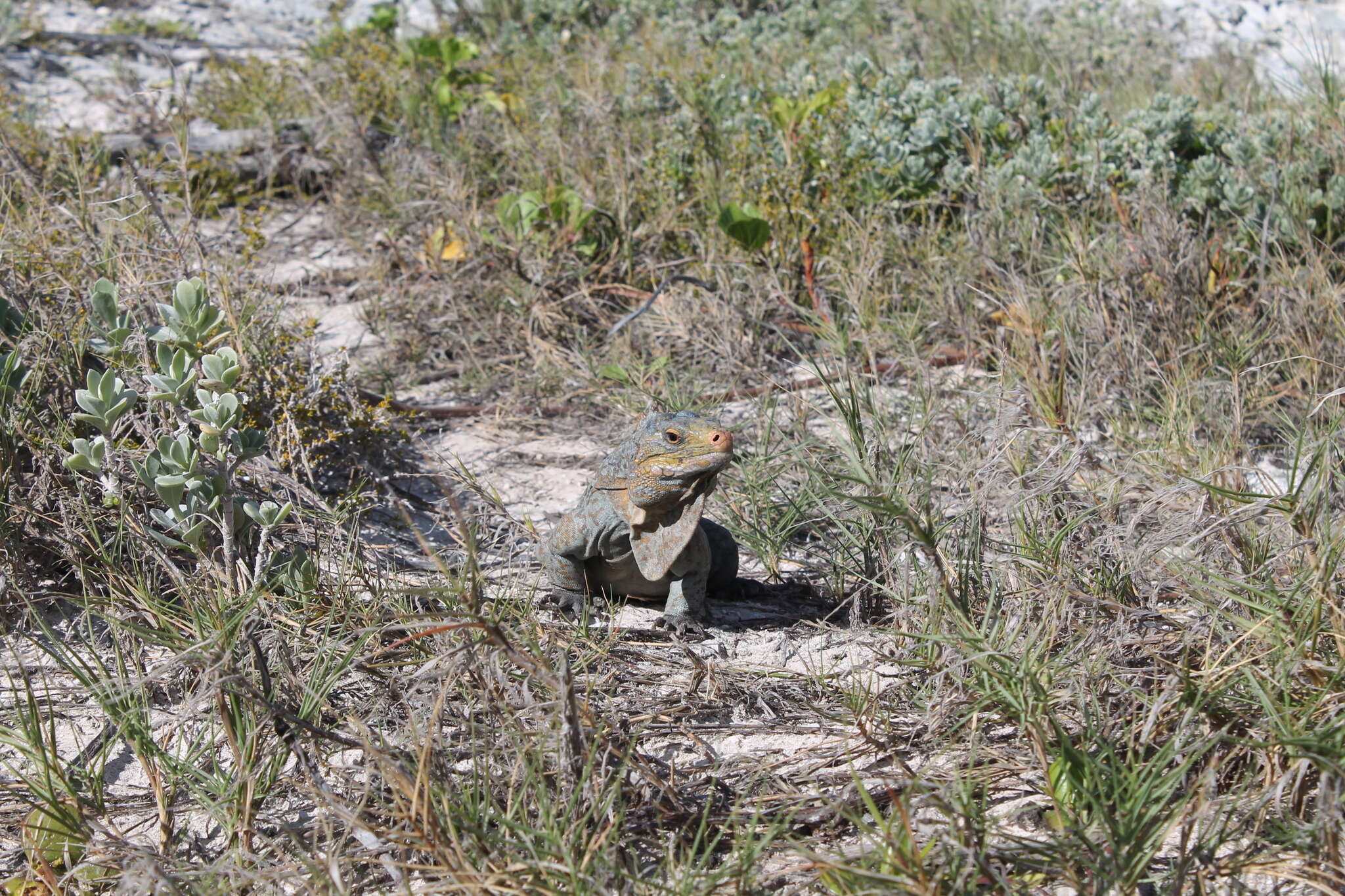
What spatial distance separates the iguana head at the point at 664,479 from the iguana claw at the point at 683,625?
15 centimetres

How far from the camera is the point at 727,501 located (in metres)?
3.57

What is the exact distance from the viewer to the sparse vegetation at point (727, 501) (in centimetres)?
221

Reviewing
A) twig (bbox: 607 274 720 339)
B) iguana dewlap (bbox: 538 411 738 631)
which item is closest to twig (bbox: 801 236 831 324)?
twig (bbox: 607 274 720 339)

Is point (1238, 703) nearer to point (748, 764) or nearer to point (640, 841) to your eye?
point (748, 764)

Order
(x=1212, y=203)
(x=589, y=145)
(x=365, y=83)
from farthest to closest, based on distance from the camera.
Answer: (x=365, y=83) → (x=589, y=145) → (x=1212, y=203)

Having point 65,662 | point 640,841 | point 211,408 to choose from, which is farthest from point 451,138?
point 640,841

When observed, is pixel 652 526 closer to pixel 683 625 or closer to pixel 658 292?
pixel 683 625

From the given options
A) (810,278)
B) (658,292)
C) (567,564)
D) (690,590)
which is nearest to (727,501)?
(690,590)

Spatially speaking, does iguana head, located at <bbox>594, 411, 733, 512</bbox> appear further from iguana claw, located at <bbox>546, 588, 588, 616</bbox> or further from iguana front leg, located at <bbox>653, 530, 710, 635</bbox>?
iguana claw, located at <bbox>546, 588, 588, 616</bbox>

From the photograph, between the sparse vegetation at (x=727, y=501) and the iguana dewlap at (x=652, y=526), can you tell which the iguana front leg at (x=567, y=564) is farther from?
the sparse vegetation at (x=727, y=501)

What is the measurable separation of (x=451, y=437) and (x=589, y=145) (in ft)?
6.83

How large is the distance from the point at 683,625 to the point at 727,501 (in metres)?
0.64

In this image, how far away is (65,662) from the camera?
253 cm

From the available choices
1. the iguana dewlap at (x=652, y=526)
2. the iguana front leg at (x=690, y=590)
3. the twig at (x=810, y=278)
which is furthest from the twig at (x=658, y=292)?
the iguana front leg at (x=690, y=590)
